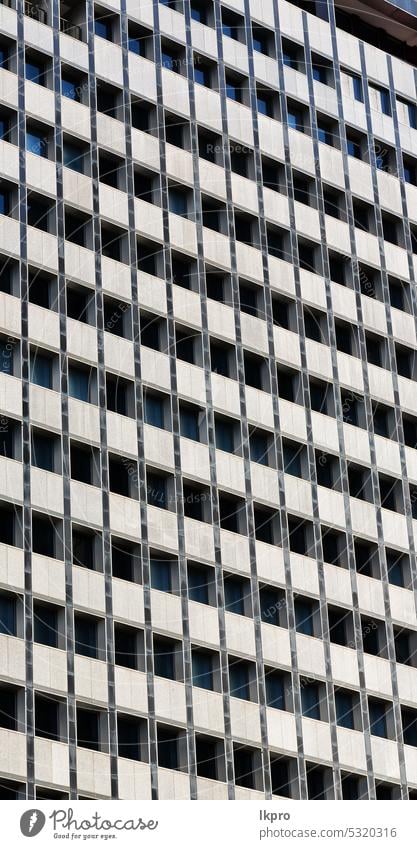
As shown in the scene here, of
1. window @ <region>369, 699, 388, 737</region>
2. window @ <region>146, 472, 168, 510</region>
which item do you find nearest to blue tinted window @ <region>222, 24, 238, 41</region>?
window @ <region>146, 472, 168, 510</region>

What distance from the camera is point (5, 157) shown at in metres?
90.0

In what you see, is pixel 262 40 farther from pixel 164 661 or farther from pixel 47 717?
pixel 47 717

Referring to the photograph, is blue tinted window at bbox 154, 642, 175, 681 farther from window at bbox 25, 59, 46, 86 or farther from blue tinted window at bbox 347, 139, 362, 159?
blue tinted window at bbox 347, 139, 362, 159

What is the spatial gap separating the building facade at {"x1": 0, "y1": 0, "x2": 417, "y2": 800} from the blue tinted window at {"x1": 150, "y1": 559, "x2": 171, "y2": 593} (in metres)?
0.11

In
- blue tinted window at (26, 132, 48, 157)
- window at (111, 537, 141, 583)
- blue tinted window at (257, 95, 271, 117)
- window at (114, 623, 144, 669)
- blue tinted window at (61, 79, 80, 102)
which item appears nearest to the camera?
window at (114, 623, 144, 669)

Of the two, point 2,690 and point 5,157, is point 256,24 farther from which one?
point 2,690

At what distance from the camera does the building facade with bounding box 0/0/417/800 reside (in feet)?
279

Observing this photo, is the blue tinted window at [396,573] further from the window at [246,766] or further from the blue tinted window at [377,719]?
the window at [246,766]

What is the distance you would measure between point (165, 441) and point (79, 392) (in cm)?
440

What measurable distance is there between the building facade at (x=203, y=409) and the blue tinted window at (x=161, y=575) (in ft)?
0.35

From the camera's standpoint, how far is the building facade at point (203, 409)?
279 feet

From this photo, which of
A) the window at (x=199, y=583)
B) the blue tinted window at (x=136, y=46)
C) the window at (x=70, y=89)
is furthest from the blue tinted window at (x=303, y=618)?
the blue tinted window at (x=136, y=46)

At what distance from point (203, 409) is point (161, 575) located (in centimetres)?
814
